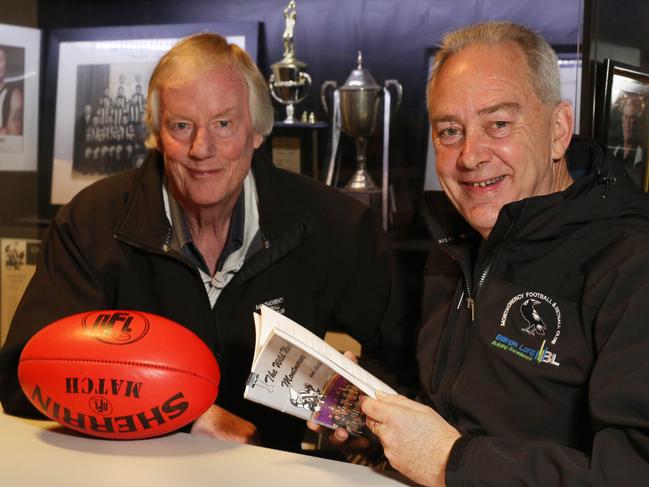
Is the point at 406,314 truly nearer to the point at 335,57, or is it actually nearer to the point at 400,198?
the point at 400,198

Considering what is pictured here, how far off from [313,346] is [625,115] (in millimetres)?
1320

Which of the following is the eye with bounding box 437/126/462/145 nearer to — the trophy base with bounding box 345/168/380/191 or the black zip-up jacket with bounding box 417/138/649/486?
the black zip-up jacket with bounding box 417/138/649/486

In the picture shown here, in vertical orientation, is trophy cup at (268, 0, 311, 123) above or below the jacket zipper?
above

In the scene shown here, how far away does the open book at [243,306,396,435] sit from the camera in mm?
1263

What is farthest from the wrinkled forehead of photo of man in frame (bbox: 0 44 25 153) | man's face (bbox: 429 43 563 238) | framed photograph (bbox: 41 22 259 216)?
photo of man in frame (bbox: 0 44 25 153)

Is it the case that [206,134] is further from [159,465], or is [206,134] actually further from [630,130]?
[630,130]

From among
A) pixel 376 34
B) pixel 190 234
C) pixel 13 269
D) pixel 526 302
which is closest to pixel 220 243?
pixel 190 234

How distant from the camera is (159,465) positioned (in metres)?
1.32

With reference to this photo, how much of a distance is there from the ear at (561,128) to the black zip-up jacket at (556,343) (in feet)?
0.20

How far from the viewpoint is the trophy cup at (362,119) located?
280 cm

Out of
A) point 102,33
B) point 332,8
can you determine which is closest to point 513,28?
point 332,8

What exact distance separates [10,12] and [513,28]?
7.43 ft

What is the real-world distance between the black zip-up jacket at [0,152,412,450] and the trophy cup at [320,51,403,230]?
27.7 inches

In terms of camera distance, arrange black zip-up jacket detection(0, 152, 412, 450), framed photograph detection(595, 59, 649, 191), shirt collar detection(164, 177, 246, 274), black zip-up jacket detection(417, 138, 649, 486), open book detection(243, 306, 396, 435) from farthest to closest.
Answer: framed photograph detection(595, 59, 649, 191)
shirt collar detection(164, 177, 246, 274)
black zip-up jacket detection(0, 152, 412, 450)
open book detection(243, 306, 396, 435)
black zip-up jacket detection(417, 138, 649, 486)
